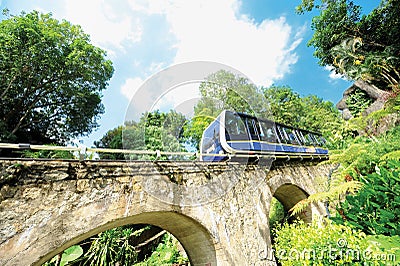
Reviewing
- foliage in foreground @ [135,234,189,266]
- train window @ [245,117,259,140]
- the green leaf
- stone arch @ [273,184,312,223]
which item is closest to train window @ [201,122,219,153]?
train window @ [245,117,259,140]

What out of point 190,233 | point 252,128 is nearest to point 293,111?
point 252,128

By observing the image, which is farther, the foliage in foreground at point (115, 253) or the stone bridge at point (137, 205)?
the foliage in foreground at point (115, 253)

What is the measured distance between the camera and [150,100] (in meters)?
3.36

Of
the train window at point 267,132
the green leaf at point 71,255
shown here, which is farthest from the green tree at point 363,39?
the green leaf at point 71,255

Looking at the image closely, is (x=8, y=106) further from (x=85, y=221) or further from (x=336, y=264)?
(x=336, y=264)

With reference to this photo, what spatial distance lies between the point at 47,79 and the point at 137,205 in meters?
12.8

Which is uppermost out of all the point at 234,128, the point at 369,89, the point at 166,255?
the point at 369,89

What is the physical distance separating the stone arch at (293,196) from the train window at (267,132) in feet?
5.36

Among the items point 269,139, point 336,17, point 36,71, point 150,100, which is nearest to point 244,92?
point 336,17

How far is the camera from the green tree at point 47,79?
9.82m

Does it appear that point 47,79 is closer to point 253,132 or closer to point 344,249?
point 253,132

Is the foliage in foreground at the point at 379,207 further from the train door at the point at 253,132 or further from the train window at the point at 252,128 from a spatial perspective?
the train window at the point at 252,128

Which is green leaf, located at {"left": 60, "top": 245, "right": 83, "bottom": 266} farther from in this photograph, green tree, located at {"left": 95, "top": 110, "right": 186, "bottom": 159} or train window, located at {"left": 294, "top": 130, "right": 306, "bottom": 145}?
train window, located at {"left": 294, "top": 130, "right": 306, "bottom": 145}

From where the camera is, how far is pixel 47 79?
11.7 m
